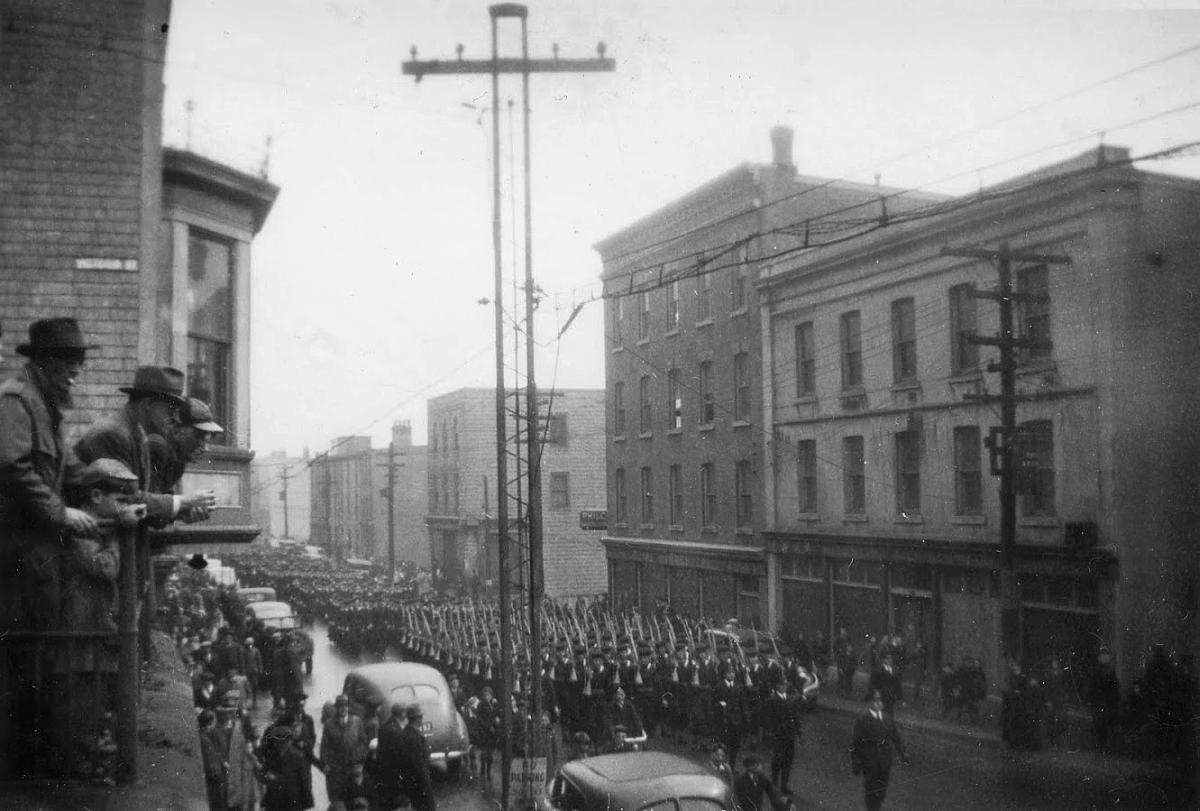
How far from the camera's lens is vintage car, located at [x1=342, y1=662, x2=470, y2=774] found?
1647 cm

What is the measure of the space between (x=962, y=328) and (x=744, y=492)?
10796 millimetres

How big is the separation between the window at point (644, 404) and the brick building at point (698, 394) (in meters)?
0.04

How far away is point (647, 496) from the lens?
39250mm

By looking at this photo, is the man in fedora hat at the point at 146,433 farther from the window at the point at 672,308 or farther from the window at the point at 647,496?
the window at the point at 647,496

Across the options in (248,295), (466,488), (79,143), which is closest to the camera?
(79,143)

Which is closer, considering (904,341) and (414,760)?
(414,760)

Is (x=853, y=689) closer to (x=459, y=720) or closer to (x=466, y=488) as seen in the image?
(x=459, y=720)

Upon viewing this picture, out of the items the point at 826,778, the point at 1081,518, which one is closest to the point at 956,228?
the point at 1081,518

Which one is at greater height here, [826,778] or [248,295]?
[248,295]

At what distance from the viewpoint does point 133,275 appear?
12148 mm

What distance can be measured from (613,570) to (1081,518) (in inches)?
923

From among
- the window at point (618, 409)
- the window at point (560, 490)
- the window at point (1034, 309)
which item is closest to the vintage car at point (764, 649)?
the window at point (1034, 309)

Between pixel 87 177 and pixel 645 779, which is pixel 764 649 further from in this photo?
pixel 87 177

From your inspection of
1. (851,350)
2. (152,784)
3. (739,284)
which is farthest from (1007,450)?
(739,284)
